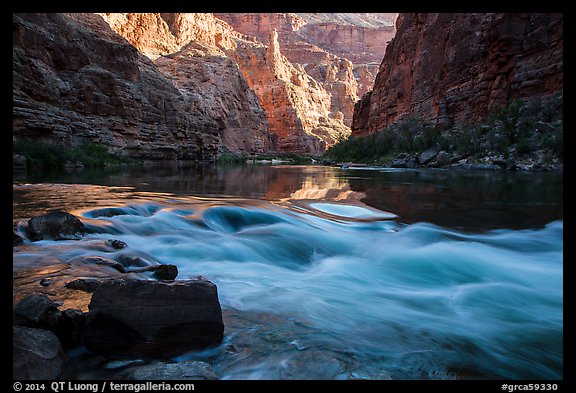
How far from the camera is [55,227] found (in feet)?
13.9

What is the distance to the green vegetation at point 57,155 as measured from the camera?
16328mm

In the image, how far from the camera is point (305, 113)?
3986 inches

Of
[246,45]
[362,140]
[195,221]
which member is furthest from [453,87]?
[246,45]

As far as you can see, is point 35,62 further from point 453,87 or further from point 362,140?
point 453,87

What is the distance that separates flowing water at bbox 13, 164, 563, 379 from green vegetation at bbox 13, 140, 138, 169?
32.6 ft

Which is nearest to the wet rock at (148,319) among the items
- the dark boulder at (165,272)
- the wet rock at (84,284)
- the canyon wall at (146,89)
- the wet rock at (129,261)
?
the wet rock at (84,284)

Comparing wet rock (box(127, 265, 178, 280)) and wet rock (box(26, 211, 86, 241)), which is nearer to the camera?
wet rock (box(127, 265, 178, 280))

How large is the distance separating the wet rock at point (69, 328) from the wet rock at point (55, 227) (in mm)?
2505

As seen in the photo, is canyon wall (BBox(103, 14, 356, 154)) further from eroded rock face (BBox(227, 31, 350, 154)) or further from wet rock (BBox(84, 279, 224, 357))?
wet rock (BBox(84, 279, 224, 357))

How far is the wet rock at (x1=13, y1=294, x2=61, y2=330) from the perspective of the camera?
194 cm

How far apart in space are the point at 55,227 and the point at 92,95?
1017 inches

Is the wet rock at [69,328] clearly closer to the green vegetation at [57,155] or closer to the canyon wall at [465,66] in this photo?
the green vegetation at [57,155]

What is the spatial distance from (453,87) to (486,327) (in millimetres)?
32500

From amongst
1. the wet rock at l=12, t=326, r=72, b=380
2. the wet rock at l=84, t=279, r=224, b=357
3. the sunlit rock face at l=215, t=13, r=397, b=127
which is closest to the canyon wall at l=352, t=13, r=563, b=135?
the wet rock at l=84, t=279, r=224, b=357
